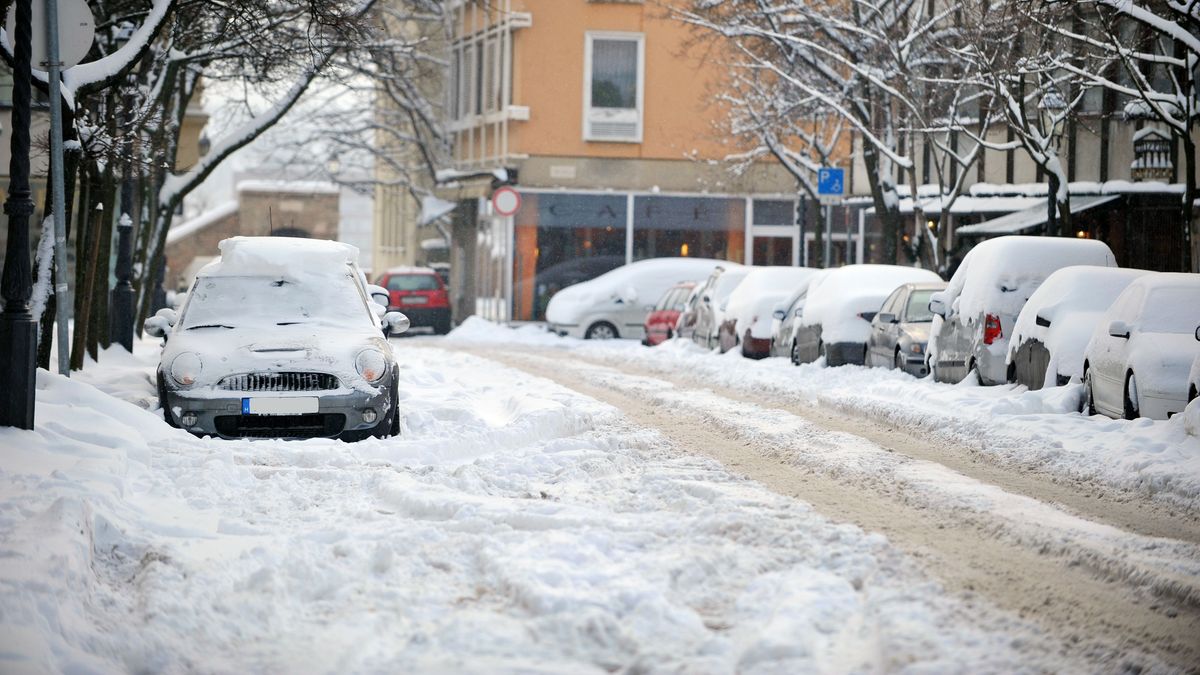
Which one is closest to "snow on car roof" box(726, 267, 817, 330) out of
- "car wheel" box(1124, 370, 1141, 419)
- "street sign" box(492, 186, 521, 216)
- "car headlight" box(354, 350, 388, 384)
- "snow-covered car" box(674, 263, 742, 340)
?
"snow-covered car" box(674, 263, 742, 340)

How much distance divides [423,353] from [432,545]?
1983cm

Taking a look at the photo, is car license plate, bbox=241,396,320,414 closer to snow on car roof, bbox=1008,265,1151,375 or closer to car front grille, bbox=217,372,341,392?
car front grille, bbox=217,372,341,392

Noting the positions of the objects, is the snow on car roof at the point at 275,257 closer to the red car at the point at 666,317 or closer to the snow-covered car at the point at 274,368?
the snow-covered car at the point at 274,368

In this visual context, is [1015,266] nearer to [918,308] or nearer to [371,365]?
[918,308]

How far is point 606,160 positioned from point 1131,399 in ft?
95.7

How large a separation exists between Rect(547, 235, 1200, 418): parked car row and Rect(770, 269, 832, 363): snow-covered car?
33 mm

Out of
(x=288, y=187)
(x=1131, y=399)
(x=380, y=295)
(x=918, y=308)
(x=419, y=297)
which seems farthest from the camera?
(x=288, y=187)

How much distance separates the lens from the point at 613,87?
1652 inches

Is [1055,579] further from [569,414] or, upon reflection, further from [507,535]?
[569,414]

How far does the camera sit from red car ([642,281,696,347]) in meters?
32.1

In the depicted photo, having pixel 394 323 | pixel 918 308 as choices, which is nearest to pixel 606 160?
pixel 918 308

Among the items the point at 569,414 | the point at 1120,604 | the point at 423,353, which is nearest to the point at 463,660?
the point at 1120,604

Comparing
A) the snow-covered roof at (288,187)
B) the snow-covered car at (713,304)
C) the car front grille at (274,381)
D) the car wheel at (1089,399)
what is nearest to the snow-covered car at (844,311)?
the snow-covered car at (713,304)

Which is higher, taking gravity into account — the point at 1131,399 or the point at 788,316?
the point at 788,316
